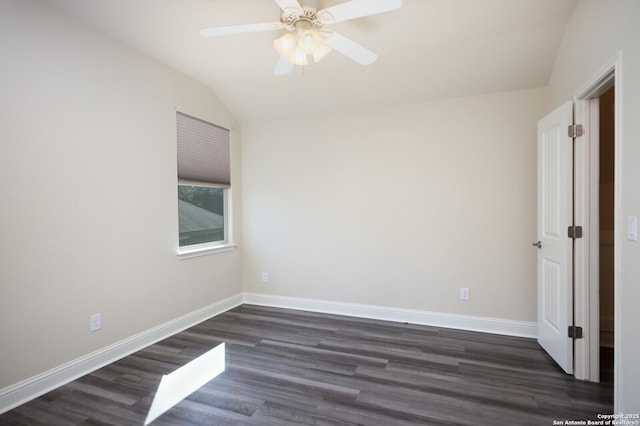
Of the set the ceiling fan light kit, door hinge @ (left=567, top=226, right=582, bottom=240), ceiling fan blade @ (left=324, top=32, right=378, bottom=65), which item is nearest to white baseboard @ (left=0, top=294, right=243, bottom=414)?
the ceiling fan light kit

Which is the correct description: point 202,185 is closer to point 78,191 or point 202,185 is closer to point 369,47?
point 78,191

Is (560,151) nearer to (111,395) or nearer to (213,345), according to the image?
(213,345)

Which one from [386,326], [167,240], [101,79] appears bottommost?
[386,326]

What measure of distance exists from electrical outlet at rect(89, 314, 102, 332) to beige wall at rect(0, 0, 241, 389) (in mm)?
33

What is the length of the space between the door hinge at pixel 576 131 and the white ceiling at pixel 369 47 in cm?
83

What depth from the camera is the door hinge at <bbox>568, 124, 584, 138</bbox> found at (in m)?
2.31

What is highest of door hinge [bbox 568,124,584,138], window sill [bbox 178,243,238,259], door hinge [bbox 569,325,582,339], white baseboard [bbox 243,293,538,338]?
door hinge [bbox 568,124,584,138]

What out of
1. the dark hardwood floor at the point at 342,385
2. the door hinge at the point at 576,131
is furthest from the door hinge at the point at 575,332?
the door hinge at the point at 576,131

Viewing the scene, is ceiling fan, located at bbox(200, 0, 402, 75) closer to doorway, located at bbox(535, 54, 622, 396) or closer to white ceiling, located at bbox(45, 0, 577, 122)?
white ceiling, located at bbox(45, 0, 577, 122)

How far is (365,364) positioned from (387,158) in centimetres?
209

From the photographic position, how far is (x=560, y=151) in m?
2.48

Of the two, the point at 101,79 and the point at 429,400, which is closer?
the point at 429,400

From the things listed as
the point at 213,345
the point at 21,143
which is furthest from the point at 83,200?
the point at 213,345

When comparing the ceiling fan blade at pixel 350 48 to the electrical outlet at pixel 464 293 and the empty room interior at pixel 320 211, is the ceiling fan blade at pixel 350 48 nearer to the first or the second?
the empty room interior at pixel 320 211
